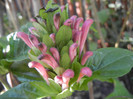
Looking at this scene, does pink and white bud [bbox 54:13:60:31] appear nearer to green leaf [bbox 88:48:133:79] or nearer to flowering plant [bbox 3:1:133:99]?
flowering plant [bbox 3:1:133:99]

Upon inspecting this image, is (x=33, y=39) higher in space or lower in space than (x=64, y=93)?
higher

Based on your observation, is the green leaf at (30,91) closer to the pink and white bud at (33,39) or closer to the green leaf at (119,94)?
the pink and white bud at (33,39)

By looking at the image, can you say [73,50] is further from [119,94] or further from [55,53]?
[119,94]

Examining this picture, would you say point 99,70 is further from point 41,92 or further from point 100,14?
point 100,14

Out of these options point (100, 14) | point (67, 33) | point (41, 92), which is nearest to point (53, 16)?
point (67, 33)

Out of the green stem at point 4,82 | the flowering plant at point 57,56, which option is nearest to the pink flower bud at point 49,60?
the flowering plant at point 57,56

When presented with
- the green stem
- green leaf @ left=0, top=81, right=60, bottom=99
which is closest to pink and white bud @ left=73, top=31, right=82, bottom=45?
green leaf @ left=0, top=81, right=60, bottom=99

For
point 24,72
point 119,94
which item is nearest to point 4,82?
point 24,72
